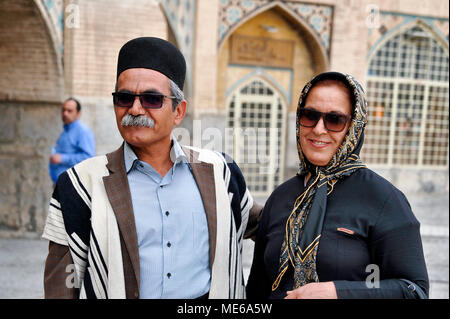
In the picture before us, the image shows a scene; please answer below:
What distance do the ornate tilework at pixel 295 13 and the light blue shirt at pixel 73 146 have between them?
501 cm

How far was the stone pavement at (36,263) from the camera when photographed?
12.4ft

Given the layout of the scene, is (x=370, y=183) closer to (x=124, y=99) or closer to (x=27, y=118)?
(x=124, y=99)

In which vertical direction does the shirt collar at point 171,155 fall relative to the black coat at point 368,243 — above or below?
above

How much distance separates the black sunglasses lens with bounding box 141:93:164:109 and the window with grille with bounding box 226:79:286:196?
792 cm

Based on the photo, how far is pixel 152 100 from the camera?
1.39 metres

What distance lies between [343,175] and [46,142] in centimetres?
449

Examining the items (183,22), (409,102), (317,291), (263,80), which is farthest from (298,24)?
(317,291)

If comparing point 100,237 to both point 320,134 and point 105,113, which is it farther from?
point 105,113

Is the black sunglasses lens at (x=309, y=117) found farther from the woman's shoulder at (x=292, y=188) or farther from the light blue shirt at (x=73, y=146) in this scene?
the light blue shirt at (x=73, y=146)

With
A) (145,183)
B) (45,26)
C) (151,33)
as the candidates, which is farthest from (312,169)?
(151,33)

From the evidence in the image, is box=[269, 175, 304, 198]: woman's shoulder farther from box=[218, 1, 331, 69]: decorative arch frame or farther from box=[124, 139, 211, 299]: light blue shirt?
box=[218, 1, 331, 69]: decorative arch frame

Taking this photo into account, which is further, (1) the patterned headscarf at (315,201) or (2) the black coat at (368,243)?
(1) the patterned headscarf at (315,201)

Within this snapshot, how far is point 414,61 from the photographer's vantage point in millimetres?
10258

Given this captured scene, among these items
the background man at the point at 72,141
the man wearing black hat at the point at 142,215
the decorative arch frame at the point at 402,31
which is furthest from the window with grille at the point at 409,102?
the man wearing black hat at the point at 142,215
